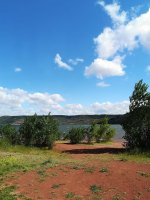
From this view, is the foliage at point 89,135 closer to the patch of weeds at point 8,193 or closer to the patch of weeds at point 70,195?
the patch of weeds at point 8,193

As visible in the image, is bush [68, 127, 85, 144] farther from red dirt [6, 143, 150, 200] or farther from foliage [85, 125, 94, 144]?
red dirt [6, 143, 150, 200]

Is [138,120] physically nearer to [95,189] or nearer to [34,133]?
[34,133]

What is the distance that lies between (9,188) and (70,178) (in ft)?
8.44

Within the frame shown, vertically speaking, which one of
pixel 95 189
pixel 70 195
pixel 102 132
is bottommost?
pixel 70 195

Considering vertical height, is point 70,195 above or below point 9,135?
below

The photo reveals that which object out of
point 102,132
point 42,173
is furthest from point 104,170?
point 102,132

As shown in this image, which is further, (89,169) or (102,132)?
(102,132)

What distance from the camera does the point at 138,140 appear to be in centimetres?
2956

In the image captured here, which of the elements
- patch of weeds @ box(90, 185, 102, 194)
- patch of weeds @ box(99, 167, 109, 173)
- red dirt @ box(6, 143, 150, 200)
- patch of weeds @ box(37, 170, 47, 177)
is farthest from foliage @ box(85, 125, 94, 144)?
patch of weeds @ box(90, 185, 102, 194)

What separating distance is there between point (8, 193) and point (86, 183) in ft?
9.92

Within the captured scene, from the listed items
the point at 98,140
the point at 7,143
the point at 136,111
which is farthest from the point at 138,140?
the point at 98,140

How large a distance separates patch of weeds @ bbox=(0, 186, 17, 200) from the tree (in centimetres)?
1673

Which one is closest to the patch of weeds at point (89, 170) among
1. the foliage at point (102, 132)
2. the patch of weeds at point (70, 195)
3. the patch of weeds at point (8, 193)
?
the patch of weeds at point (70, 195)

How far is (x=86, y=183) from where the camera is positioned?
14.7 meters
